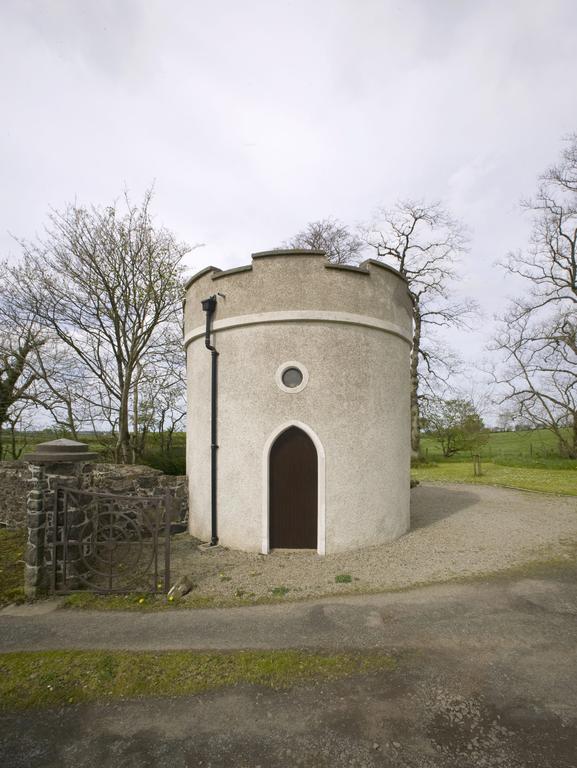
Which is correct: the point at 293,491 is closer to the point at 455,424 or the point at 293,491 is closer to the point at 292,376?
the point at 292,376

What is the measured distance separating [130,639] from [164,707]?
1.42 metres

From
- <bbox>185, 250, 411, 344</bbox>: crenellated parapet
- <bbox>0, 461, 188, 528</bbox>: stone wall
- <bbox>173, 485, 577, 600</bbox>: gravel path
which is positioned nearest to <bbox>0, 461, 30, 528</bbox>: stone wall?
<bbox>0, 461, 188, 528</bbox>: stone wall

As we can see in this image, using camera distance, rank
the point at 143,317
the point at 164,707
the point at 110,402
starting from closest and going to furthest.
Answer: the point at 164,707, the point at 143,317, the point at 110,402

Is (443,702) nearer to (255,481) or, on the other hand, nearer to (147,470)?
(255,481)

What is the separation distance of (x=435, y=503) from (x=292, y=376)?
795 centimetres

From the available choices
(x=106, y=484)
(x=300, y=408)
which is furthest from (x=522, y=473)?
(x=106, y=484)

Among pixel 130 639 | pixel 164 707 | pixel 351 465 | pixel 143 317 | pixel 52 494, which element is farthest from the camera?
pixel 143 317

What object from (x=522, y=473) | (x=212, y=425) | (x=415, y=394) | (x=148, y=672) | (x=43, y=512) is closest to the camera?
(x=148, y=672)

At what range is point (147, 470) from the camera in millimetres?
10078

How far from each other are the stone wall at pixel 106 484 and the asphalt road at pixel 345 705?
14.0 ft

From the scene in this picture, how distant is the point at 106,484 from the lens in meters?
9.48

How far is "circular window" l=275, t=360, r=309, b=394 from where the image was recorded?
25.9 ft

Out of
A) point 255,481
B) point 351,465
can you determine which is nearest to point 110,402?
point 255,481

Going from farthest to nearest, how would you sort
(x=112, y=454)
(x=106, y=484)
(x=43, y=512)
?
(x=112, y=454) < (x=106, y=484) < (x=43, y=512)
